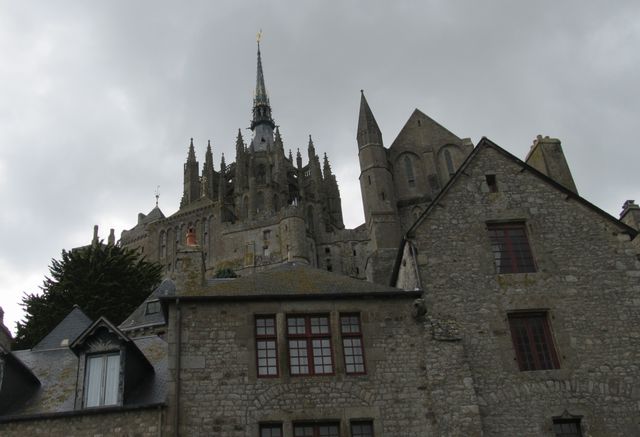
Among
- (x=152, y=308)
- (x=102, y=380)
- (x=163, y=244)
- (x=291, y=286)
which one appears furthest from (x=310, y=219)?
(x=102, y=380)

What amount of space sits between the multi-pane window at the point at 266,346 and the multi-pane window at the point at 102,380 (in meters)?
2.93

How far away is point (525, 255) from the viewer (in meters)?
16.8

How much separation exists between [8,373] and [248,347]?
513 centimetres

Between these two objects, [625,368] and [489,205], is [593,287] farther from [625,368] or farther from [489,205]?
[489,205]

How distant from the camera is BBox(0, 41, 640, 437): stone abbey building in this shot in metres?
14.2

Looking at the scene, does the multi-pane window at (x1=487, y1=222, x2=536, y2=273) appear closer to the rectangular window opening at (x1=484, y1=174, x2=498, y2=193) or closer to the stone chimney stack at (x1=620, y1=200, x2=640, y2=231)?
the rectangular window opening at (x1=484, y1=174, x2=498, y2=193)

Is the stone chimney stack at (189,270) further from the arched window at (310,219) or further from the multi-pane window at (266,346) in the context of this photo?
the arched window at (310,219)

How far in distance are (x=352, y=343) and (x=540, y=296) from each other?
4.44 meters

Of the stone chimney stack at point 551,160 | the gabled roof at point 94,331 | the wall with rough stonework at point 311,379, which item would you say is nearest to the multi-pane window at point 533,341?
the wall with rough stonework at point 311,379

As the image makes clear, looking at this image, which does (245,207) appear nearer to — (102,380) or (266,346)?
(266,346)

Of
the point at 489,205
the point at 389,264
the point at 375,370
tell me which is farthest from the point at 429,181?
the point at 375,370

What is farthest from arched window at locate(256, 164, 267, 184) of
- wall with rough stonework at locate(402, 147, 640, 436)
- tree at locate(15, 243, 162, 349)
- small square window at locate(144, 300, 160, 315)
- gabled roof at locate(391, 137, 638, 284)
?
wall with rough stonework at locate(402, 147, 640, 436)

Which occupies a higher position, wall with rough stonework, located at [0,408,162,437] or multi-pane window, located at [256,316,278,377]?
multi-pane window, located at [256,316,278,377]

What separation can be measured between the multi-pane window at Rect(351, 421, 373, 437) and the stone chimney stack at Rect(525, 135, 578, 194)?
1014 cm
